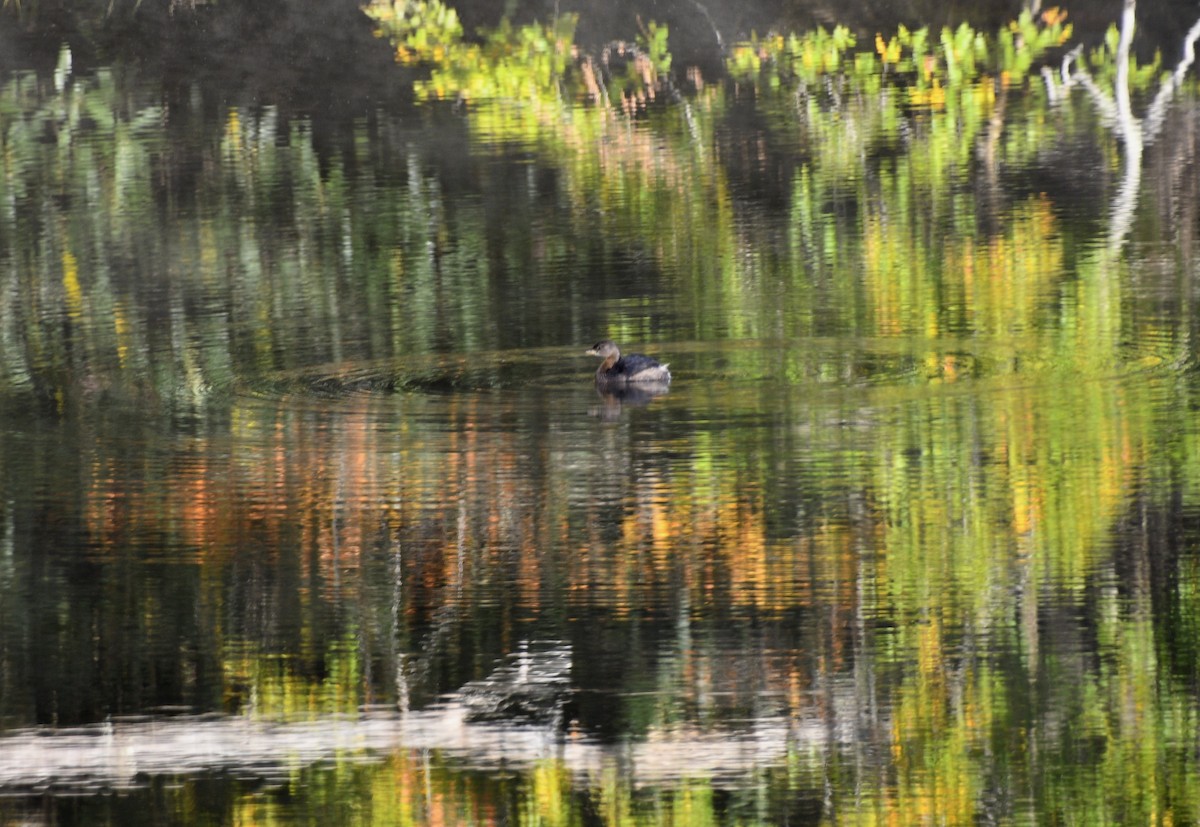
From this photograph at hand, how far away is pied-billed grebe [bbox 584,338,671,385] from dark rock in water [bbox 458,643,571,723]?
12.2 ft

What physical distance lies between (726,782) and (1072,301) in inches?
297

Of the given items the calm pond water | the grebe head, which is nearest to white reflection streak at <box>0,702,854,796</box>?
the calm pond water

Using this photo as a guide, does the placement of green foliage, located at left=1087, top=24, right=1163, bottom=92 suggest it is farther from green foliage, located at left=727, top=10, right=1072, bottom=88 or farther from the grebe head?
the grebe head

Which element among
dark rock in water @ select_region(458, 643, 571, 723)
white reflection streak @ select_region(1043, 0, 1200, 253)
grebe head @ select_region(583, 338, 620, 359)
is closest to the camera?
dark rock in water @ select_region(458, 643, 571, 723)

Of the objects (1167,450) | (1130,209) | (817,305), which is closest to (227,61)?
(1130,209)

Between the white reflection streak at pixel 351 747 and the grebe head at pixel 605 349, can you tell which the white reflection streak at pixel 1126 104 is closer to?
the grebe head at pixel 605 349

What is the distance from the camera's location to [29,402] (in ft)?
41.2

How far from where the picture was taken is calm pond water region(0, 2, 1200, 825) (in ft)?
24.7

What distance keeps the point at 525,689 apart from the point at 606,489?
7.74 ft

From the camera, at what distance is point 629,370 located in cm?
1189

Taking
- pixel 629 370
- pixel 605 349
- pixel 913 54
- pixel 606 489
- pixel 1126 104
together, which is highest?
pixel 913 54

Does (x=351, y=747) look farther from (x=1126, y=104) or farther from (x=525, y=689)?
(x=1126, y=104)

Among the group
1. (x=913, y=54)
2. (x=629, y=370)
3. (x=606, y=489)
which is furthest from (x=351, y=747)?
(x=913, y=54)

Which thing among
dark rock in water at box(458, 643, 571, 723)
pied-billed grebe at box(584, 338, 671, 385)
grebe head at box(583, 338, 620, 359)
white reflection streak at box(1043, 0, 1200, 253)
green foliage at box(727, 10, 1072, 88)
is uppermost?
green foliage at box(727, 10, 1072, 88)
